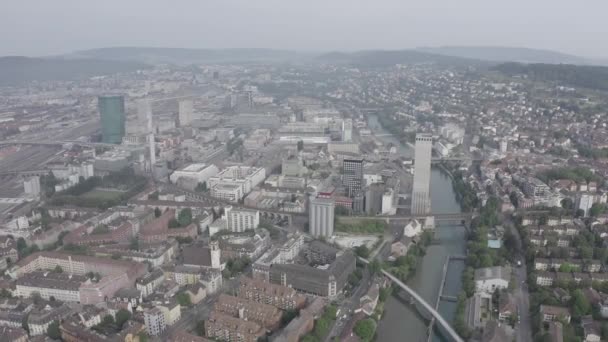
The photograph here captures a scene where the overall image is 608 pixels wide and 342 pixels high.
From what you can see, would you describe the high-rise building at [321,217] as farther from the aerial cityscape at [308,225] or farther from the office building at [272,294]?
the office building at [272,294]

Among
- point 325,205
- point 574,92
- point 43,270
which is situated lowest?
point 43,270

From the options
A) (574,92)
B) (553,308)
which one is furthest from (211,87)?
(553,308)

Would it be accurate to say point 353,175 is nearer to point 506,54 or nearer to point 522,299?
point 522,299

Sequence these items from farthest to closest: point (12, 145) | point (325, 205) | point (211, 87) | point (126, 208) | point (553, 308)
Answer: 1. point (211, 87)
2. point (12, 145)
3. point (126, 208)
4. point (325, 205)
5. point (553, 308)

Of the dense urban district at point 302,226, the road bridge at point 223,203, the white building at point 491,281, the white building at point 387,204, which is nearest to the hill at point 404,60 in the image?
the dense urban district at point 302,226

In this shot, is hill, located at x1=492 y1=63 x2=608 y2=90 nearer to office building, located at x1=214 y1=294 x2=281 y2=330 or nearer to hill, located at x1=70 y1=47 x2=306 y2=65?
office building, located at x1=214 y1=294 x2=281 y2=330

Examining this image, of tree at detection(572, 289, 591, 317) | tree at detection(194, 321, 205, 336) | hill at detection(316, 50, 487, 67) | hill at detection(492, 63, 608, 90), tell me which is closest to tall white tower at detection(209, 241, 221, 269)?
tree at detection(194, 321, 205, 336)

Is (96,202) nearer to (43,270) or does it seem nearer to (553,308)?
(43,270)

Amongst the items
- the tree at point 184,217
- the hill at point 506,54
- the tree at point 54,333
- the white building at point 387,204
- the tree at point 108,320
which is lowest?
the tree at point 54,333
